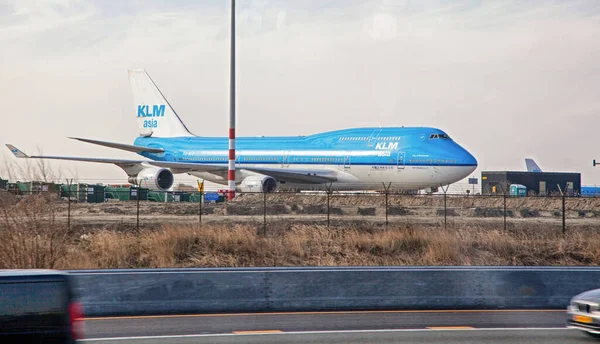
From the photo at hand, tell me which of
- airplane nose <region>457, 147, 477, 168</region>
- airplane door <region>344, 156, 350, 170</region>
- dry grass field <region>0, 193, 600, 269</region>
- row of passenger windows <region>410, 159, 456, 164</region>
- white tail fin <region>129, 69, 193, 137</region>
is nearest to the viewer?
dry grass field <region>0, 193, 600, 269</region>

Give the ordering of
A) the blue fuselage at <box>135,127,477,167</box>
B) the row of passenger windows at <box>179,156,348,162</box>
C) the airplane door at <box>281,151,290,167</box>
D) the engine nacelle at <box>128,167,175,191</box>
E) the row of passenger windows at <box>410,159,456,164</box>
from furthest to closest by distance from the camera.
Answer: the airplane door at <box>281,151,290,167</box>
the row of passenger windows at <box>179,156,348,162</box>
the engine nacelle at <box>128,167,175,191</box>
the blue fuselage at <box>135,127,477,167</box>
the row of passenger windows at <box>410,159,456,164</box>

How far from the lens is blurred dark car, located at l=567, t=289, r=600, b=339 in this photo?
1119cm

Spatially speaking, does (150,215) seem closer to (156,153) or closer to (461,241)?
(461,241)

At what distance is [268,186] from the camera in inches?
1863

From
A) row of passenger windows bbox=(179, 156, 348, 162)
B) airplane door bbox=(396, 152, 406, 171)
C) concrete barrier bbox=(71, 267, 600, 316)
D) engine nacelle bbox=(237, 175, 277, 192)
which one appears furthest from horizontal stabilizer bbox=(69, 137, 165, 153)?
concrete barrier bbox=(71, 267, 600, 316)

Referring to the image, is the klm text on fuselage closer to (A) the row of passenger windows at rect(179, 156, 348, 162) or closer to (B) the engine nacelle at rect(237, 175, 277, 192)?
(A) the row of passenger windows at rect(179, 156, 348, 162)

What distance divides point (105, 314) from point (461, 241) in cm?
1370

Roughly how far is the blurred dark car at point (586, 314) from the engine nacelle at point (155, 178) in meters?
36.8

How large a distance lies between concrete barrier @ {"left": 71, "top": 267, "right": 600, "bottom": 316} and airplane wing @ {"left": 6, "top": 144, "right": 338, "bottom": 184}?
105 ft

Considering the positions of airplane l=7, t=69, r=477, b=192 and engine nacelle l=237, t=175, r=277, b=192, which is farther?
engine nacelle l=237, t=175, r=277, b=192

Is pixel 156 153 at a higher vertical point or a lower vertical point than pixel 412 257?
higher

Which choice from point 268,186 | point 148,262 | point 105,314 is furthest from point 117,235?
point 268,186

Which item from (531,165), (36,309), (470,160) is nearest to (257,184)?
(470,160)

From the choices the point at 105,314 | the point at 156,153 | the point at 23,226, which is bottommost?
the point at 105,314
